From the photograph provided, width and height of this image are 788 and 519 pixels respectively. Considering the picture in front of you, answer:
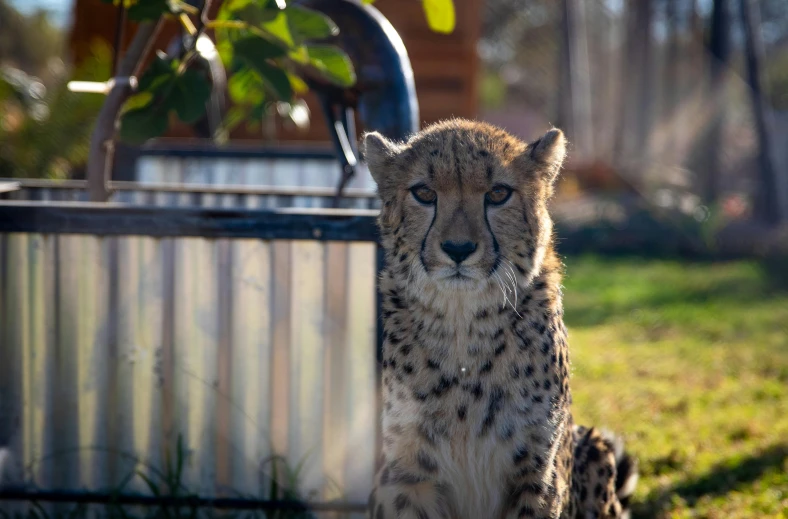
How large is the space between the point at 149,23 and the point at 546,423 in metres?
1.89

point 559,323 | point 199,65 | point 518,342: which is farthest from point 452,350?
point 199,65

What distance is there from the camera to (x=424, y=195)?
2428 mm

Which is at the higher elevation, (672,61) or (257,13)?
(672,61)

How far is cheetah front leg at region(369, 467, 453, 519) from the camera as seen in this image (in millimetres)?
2391

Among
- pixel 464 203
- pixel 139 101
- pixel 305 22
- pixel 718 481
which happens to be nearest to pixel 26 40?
pixel 139 101

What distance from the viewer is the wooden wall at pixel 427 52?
8211mm

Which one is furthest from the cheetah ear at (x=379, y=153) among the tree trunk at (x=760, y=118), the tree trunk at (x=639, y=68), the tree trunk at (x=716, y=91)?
the tree trunk at (x=639, y=68)

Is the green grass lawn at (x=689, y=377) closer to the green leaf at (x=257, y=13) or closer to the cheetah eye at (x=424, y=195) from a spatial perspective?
the cheetah eye at (x=424, y=195)

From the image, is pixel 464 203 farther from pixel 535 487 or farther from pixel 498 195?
pixel 535 487

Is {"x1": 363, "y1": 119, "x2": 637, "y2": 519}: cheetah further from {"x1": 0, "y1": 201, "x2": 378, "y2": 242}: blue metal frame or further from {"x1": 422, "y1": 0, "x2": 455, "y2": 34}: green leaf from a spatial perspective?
{"x1": 422, "y1": 0, "x2": 455, "y2": 34}: green leaf

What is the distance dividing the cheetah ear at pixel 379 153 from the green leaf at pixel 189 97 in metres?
0.65

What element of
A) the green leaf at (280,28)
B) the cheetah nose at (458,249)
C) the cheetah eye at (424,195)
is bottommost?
the cheetah nose at (458,249)

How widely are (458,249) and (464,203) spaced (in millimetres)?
152

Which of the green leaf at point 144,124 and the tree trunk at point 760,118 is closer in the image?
the green leaf at point 144,124
